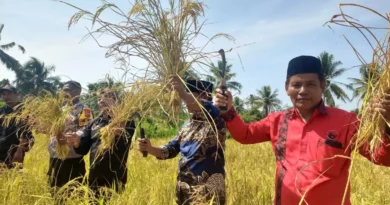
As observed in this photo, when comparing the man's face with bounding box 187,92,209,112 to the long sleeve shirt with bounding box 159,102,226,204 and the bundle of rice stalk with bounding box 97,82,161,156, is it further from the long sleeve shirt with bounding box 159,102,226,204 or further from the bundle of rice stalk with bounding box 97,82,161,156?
the bundle of rice stalk with bounding box 97,82,161,156

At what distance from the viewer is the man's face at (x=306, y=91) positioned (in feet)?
6.39

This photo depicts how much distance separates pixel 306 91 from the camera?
1.95m

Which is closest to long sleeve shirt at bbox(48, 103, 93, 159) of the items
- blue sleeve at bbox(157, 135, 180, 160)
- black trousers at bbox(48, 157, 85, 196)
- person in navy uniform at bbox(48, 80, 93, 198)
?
person in navy uniform at bbox(48, 80, 93, 198)

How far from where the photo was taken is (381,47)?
1.34 metres

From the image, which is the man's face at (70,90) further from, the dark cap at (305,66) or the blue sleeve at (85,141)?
the dark cap at (305,66)

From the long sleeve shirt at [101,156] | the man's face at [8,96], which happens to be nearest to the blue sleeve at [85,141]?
the long sleeve shirt at [101,156]

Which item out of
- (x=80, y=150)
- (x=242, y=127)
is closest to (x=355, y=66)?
(x=242, y=127)

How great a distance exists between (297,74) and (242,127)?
0.43 m

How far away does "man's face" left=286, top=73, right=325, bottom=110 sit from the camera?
1.95m

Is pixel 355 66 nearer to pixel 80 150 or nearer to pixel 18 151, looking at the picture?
pixel 80 150

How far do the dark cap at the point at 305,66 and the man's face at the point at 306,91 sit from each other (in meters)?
0.02

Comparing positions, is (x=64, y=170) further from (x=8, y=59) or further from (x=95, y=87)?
(x=8, y=59)

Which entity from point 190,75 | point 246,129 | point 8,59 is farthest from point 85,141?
point 8,59

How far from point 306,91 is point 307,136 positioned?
22 cm
